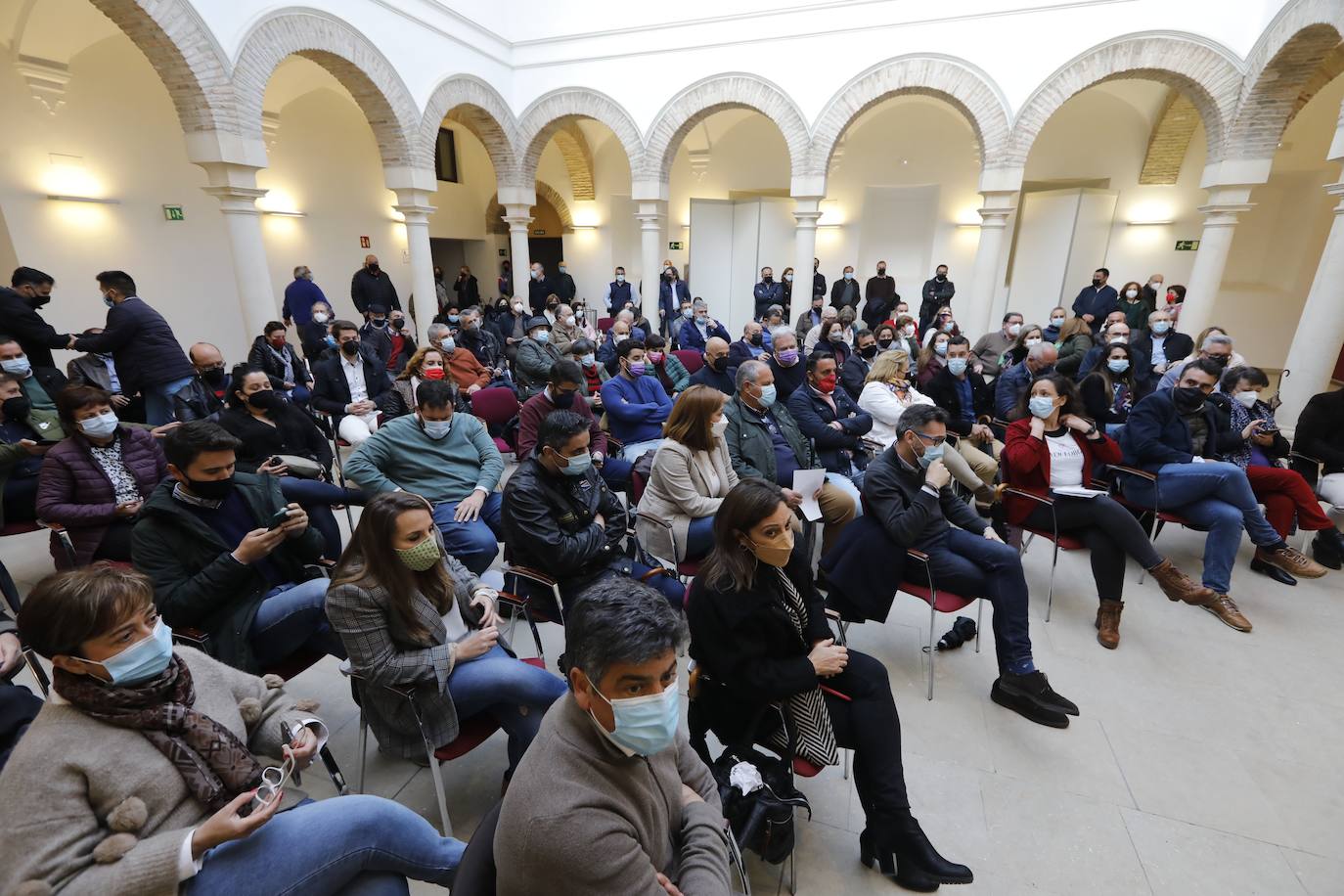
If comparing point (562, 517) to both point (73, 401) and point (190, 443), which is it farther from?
point (73, 401)

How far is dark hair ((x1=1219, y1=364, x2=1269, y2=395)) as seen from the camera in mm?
4320

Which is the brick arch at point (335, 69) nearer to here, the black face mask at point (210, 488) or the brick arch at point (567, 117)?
the brick arch at point (567, 117)

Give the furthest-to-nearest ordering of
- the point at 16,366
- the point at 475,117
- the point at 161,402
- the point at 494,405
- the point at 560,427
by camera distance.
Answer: the point at 475,117 → the point at 494,405 → the point at 161,402 → the point at 16,366 → the point at 560,427

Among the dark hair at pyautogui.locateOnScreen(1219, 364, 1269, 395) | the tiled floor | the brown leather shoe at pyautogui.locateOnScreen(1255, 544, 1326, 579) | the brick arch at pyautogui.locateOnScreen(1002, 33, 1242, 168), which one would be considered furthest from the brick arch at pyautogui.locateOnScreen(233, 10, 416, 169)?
the brown leather shoe at pyautogui.locateOnScreen(1255, 544, 1326, 579)

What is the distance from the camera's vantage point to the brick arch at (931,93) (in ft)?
27.8

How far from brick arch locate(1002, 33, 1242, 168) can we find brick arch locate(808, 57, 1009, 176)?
0.99 ft

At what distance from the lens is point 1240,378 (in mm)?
4348

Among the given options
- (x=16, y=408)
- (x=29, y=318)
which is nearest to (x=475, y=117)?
(x=29, y=318)

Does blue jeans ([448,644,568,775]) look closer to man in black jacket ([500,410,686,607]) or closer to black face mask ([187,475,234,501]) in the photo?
man in black jacket ([500,410,686,607])

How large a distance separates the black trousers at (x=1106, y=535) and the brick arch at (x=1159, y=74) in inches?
280

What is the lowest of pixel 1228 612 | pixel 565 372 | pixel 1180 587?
pixel 1228 612

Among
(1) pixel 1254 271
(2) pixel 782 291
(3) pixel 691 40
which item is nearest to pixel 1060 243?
(1) pixel 1254 271

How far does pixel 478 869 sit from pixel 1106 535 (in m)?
3.73

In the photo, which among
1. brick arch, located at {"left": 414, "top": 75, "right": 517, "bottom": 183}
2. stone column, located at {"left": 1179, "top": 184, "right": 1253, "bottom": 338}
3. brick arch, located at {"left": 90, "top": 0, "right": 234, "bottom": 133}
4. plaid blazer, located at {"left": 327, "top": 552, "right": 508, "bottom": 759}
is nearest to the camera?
plaid blazer, located at {"left": 327, "top": 552, "right": 508, "bottom": 759}
